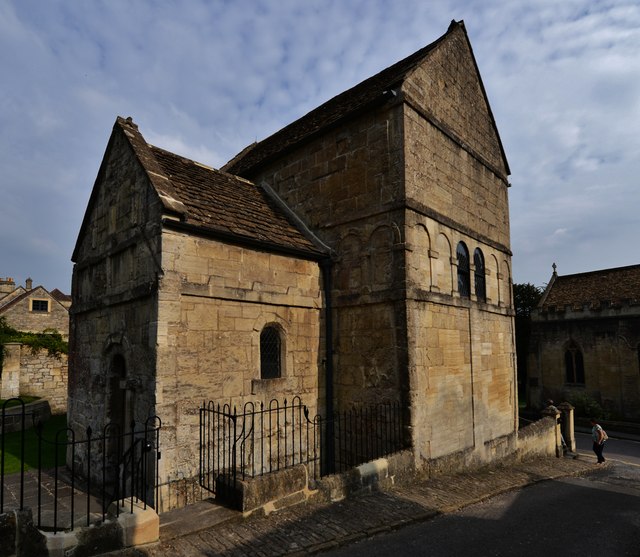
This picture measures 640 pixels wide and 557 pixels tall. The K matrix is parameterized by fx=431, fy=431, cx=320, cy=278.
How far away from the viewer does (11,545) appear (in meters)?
3.89

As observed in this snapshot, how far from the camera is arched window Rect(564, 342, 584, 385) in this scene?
26938 mm

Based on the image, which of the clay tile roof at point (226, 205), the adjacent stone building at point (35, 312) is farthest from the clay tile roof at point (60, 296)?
the clay tile roof at point (226, 205)

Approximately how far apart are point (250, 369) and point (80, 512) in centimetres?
357

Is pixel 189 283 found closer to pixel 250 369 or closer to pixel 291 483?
pixel 250 369

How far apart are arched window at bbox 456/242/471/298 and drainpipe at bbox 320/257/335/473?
11.0ft

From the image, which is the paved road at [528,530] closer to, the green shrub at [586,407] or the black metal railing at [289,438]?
the black metal railing at [289,438]

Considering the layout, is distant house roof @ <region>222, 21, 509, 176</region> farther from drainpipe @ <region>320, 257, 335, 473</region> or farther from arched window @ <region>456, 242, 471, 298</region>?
arched window @ <region>456, 242, 471, 298</region>

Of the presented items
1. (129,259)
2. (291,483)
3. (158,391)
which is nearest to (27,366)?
(129,259)

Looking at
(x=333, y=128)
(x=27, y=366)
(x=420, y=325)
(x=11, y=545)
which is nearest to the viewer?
(x=11, y=545)

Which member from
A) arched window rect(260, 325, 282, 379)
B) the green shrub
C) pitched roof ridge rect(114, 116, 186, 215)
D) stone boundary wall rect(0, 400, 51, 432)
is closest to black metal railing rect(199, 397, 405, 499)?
arched window rect(260, 325, 282, 379)

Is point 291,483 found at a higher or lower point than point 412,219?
lower

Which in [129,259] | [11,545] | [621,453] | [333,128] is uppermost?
[333,128]

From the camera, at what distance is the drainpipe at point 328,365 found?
9586 millimetres

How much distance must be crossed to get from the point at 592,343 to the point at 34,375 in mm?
31661
